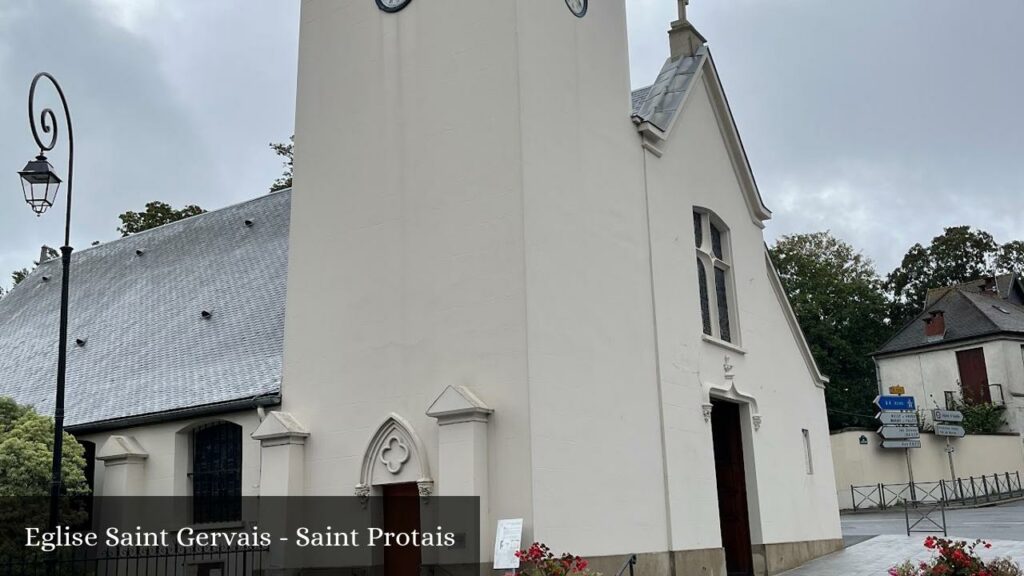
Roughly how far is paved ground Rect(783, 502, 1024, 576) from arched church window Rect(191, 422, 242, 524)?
9.80 metres

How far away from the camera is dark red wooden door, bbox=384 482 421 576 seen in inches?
523

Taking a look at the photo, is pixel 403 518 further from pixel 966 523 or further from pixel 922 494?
pixel 922 494

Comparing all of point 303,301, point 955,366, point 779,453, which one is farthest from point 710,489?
point 955,366

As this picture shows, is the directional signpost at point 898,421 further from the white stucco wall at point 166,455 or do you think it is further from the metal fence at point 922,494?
the white stucco wall at point 166,455

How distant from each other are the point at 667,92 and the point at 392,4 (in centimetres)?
588

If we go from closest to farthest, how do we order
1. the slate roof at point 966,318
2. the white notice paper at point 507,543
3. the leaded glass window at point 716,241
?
1. the white notice paper at point 507,543
2. the leaded glass window at point 716,241
3. the slate roof at point 966,318

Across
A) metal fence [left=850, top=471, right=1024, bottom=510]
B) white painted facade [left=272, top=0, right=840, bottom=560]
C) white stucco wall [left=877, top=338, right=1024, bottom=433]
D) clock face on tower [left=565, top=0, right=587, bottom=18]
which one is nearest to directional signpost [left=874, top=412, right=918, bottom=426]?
white painted facade [left=272, top=0, right=840, bottom=560]

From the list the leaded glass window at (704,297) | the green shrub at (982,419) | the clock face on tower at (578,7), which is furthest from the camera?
the green shrub at (982,419)

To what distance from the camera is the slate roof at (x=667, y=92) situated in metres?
17.4

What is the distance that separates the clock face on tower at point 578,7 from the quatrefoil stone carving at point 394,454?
7.06m

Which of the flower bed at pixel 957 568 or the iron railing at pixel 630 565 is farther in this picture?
the iron railing at pixel 630 565

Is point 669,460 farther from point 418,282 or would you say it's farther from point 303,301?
point 303,301

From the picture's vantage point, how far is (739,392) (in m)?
17.7

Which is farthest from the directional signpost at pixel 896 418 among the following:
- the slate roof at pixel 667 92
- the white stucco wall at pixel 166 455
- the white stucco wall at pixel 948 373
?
the white stucco wall at pixel 948 373
